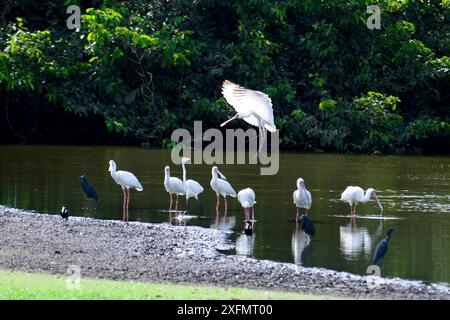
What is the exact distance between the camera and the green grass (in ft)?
31.4

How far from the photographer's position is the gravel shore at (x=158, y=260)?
11.0 metres

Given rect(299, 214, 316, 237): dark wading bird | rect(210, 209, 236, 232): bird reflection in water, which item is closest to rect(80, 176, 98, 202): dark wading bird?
rect(210, 209, 236, 232): bird reflection in water

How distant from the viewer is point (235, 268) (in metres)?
11.9

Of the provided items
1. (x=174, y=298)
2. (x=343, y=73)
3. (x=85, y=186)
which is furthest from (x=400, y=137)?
(x=174, y=298)

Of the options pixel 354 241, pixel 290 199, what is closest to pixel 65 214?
pixel 354 241

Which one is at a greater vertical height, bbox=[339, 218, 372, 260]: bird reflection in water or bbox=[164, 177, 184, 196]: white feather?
bbox=[164, 177, 184, 196]: white feather

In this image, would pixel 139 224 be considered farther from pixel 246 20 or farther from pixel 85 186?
pixel 246 20

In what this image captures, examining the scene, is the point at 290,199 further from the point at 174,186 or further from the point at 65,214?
the point at 65,214

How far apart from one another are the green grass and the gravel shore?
0.35 metres

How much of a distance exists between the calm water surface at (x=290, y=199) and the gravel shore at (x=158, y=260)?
57cm

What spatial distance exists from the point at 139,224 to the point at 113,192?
376 centimetres

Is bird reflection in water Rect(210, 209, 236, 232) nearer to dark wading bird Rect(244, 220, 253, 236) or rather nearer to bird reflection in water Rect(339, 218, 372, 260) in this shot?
dark wading bird Rect(244, 220, 253, 236)

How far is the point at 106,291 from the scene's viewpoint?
9.98m

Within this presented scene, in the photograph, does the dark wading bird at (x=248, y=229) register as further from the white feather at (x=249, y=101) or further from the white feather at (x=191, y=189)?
the white feather at (x=249, y=101)
